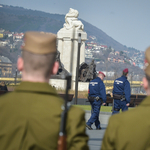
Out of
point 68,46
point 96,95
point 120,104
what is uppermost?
point 68,46

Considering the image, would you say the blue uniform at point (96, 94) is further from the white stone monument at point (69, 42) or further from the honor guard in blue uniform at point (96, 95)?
the white stone monument at point (69, 42)

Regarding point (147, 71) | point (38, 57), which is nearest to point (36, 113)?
point (38, 57)

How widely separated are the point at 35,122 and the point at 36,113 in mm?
54

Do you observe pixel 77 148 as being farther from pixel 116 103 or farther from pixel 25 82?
pixel 116 103

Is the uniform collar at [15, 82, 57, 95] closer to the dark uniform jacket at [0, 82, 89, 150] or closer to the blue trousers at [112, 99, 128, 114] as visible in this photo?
the dark uniform jacket at [0, 82, 89, 150]

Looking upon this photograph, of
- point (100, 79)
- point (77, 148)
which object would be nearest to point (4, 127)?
point (77, 148)

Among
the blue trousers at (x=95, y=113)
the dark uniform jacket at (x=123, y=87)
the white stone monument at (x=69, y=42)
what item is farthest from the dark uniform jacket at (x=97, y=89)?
the white stone monument at (x=69, y=42)

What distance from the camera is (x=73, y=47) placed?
41375 mm

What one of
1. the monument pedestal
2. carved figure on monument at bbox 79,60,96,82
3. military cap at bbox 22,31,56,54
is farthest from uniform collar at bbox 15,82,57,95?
carved figure on monument at bbox 79,60,96,82

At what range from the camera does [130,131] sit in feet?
9.40

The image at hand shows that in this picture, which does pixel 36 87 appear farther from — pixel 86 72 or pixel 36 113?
pixel 86 72

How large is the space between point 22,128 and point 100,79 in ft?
33.1

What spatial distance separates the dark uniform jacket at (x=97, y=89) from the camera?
1264 centimetres

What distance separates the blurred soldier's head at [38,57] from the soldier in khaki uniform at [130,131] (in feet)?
1.79
